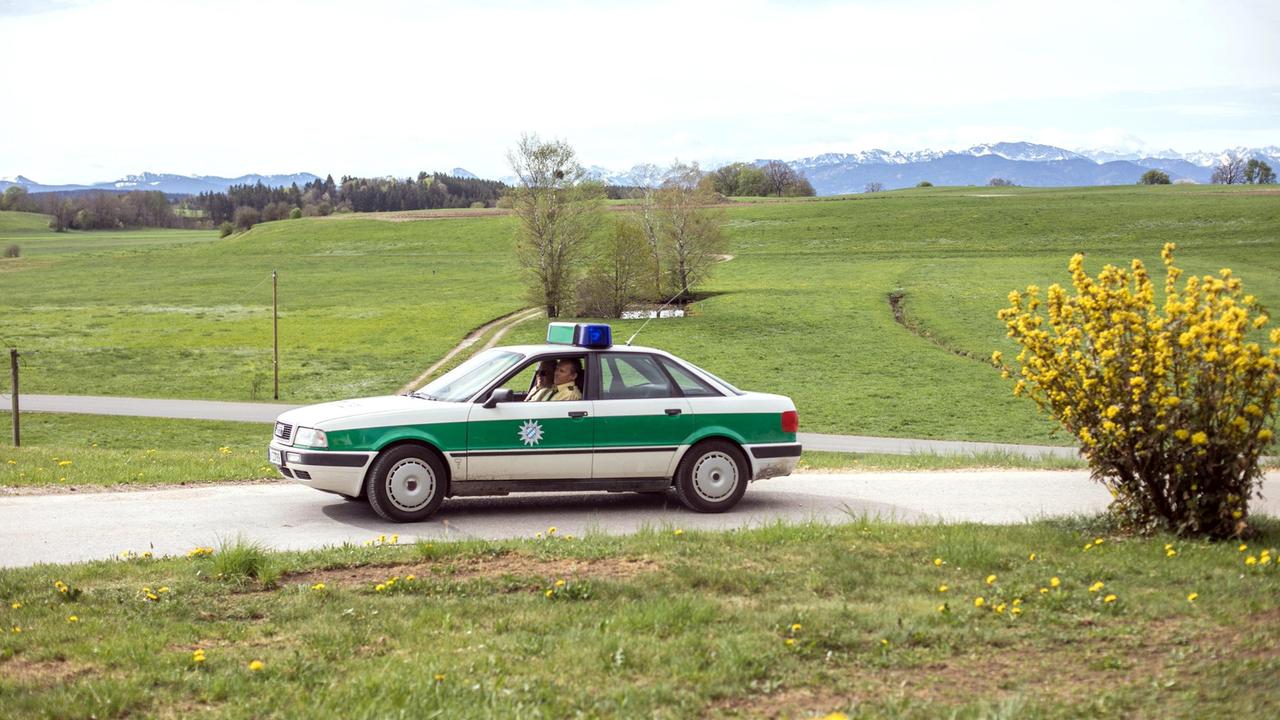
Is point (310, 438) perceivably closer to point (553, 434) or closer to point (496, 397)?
point (496, 397)

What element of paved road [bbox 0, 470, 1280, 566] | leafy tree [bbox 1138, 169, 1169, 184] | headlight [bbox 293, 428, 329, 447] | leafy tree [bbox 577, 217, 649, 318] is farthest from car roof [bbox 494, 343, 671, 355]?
leafy tree [bbox 1138, 169, 1169, 184]

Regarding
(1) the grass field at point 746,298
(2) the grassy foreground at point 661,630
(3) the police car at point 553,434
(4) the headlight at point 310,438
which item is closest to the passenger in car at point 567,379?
(3) the police car at point 553,434

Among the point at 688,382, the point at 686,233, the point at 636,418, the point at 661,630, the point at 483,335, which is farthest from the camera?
the point at 686,233

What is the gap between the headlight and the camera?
→ 10.4 m

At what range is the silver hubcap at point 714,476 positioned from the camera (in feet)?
37.3

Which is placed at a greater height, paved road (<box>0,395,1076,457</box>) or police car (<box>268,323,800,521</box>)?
police car (<box>268,323,800,521</box>)

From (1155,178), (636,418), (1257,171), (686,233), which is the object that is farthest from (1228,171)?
(636,418)

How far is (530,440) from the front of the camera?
10859 millimetres

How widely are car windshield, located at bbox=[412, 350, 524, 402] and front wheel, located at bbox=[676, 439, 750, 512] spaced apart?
1.97m

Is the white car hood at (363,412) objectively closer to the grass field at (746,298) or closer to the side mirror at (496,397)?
the side mirror at (496,397)

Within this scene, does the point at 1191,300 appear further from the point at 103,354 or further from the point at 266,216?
the point at 266,216

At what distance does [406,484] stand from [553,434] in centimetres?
142

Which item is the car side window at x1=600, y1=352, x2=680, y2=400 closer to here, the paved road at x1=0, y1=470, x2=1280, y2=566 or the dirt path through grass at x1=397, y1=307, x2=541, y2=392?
the paved road at x1=0, y1=470, x2=1280, y2=566

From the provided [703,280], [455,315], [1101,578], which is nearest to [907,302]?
[703,280]
